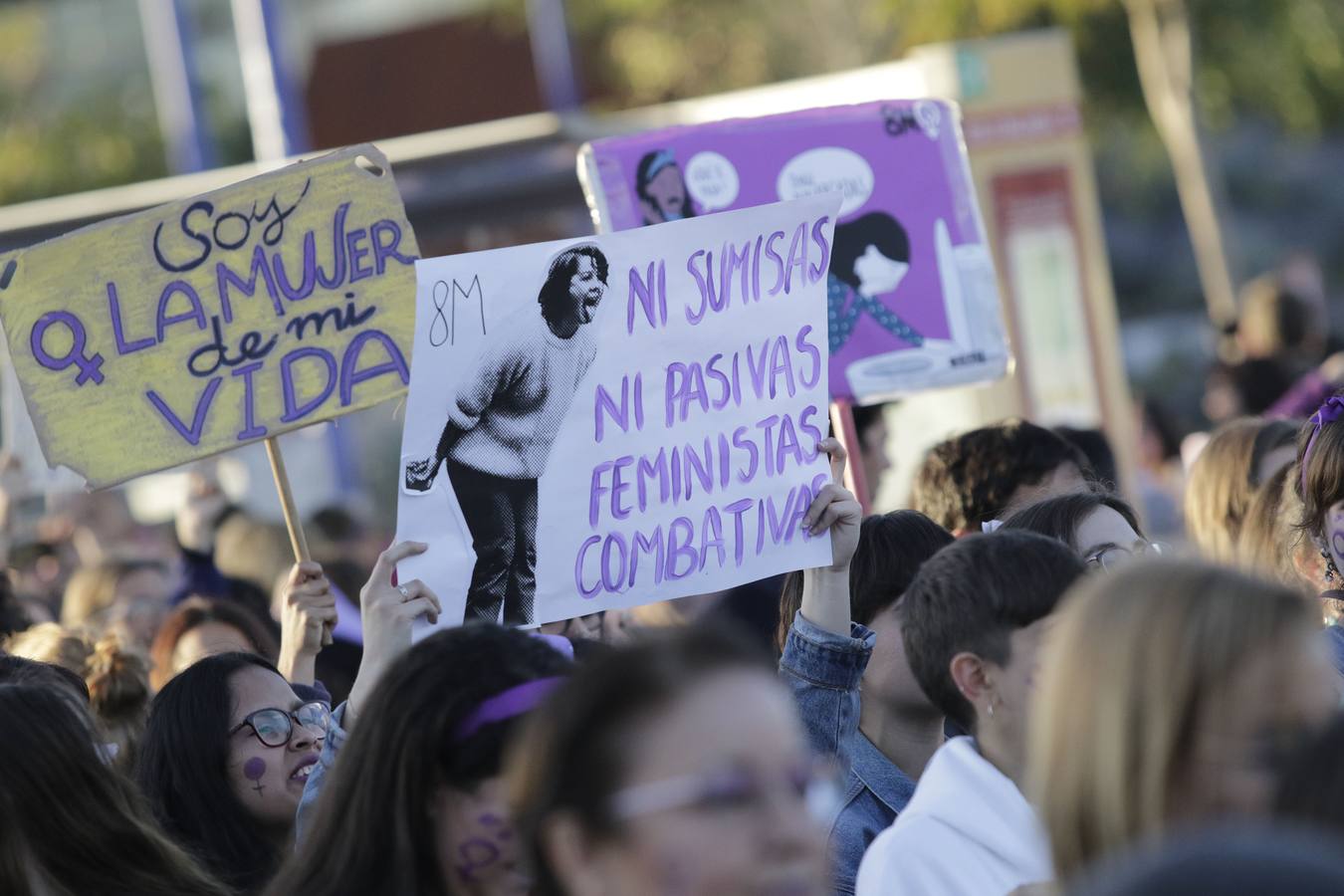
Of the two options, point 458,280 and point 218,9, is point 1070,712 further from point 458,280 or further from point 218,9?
point 218,9

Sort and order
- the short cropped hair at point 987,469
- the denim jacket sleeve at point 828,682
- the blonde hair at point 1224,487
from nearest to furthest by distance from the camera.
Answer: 1. the denim jacket sleeve at point 828,682
2. the short cropped hair at point 987,469
3. the blonde hair at point 1224,487

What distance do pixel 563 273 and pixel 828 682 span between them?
100 cm

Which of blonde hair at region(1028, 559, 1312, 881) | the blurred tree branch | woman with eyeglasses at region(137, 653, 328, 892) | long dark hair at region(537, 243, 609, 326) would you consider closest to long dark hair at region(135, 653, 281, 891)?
woman with eyeglasses at region(137, 653, 328, 892)

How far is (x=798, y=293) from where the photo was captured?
414 centimetres

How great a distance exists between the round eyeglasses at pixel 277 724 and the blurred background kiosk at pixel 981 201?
603cm

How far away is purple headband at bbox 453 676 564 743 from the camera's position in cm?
255

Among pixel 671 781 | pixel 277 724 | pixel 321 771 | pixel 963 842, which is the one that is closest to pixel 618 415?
pixel 277 724

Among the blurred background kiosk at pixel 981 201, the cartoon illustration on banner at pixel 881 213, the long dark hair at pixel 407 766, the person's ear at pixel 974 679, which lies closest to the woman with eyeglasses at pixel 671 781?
the long dark hair at pixel 407 766

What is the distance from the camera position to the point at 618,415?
393 centimetres

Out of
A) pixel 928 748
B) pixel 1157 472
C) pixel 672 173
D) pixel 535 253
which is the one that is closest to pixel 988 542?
pixel 928 748

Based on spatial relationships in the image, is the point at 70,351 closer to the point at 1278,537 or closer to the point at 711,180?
the point at 711,180

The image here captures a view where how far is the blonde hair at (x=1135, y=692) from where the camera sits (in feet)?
6.72

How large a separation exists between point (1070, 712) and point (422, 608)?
5.39ft

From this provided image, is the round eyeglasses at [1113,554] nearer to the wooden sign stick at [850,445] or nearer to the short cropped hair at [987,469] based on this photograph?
the short cropped hair at [987,469]
